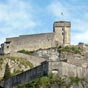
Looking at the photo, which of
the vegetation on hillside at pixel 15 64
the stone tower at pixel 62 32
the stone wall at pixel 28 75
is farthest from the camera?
the stone tower at pixel 62 32

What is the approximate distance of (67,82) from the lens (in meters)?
69.0

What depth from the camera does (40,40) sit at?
103938 millimetres


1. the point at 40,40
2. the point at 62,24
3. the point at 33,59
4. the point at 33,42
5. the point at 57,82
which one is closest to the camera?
the point at 57,82

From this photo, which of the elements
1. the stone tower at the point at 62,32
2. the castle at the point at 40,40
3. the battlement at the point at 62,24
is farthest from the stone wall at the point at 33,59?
the battlement at the point at 62,24

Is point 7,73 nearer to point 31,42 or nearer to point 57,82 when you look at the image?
point 31,42

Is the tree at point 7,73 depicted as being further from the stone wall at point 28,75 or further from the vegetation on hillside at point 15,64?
the stone wall at point 28,75

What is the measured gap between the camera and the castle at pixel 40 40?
104 m

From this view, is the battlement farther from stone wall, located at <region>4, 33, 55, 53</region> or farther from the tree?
the tree

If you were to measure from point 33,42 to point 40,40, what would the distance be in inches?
53.5

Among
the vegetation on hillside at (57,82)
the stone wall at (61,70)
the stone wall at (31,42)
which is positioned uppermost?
the stone wall at (31,42)

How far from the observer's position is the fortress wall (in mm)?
103625

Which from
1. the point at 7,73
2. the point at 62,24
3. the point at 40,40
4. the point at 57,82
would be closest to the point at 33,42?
the point at 40,40

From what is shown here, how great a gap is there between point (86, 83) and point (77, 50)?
27.1 meters

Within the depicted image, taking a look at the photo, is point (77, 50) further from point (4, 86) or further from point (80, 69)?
point (80, 69)
